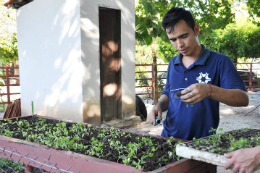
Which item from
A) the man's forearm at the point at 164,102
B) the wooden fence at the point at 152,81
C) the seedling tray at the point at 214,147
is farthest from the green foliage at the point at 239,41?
the seedling tray at the point at 214,147

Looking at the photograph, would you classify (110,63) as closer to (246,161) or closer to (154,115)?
(154,115)

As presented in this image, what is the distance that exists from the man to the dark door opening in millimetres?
3383

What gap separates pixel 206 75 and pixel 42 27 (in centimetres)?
412

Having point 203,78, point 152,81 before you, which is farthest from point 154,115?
point 152,81

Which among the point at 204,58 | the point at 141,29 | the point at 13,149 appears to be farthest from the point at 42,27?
the point at 204,58

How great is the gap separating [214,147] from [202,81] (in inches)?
23.2

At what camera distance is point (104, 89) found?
18.4ft

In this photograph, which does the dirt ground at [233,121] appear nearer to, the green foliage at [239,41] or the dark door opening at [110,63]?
the dark door opening at [110,63]

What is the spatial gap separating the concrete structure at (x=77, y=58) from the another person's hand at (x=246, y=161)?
382cm

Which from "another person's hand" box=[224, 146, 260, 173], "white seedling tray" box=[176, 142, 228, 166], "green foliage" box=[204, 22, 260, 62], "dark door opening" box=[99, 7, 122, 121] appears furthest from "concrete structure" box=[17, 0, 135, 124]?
"green foliage" box=[204, 22, 260, 62]

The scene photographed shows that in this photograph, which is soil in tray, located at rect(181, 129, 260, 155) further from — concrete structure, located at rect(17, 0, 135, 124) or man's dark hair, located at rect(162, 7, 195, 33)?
concrete structure, located at rect(17, 0, 135, 124)

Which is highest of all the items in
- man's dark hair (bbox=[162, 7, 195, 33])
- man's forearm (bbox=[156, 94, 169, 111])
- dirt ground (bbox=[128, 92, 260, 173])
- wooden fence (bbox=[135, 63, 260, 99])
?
man's dark hair (bbox=[162, 7, 195, 33])

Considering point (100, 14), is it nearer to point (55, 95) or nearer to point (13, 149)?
point (55, 95)

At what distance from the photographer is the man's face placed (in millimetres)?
2070
